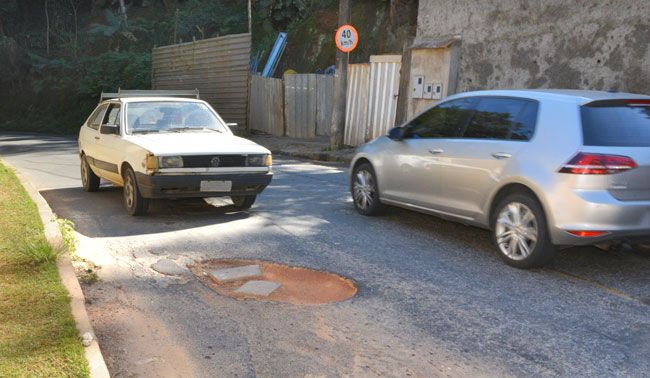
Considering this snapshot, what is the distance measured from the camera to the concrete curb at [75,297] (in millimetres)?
3657

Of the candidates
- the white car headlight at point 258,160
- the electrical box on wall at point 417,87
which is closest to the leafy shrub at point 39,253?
→ the white car headlight at point 258,160

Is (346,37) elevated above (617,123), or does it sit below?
above

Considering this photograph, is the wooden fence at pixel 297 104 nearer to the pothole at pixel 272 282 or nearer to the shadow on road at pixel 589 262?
the shadow on road at pixel 589 262

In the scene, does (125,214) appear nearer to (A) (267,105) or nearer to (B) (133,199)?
(B) (133,199)

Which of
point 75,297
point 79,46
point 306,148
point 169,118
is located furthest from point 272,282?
point 79,46

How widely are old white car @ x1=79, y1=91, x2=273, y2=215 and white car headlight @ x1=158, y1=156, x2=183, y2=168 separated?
11mm

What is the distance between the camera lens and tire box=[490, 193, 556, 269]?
573cm

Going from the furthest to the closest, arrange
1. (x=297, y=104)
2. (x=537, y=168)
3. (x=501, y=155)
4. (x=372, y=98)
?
(x=297, y=104)
(x=372, y=98)
(x=501, y=155)
(x=537, y=168)

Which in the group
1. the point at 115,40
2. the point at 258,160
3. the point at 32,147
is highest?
the point at 115,40

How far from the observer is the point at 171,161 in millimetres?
7703

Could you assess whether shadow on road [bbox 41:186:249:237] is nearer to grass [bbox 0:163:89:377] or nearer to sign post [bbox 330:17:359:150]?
grass [bbox 0:163:89:377]

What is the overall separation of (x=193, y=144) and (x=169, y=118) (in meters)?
1.14

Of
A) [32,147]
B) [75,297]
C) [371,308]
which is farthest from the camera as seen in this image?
[32,147]

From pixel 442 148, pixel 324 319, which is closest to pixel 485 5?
pixel 442 148
